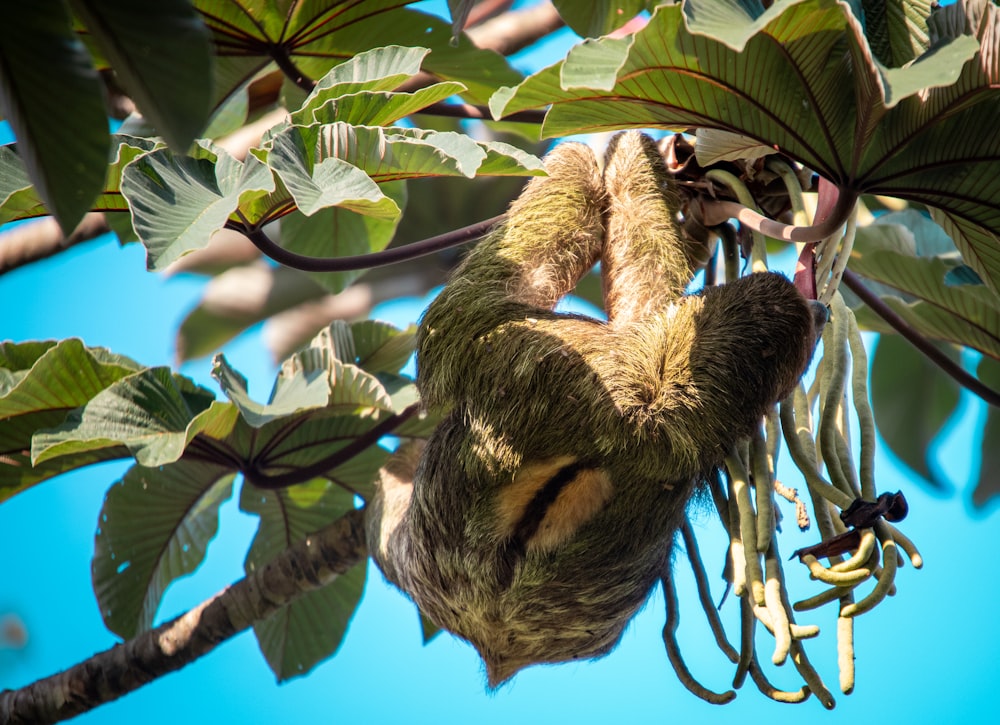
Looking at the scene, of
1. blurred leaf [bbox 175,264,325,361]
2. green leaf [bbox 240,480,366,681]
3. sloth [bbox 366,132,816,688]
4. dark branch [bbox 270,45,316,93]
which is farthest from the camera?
blurred leaf [bbox 175,264,325,361]

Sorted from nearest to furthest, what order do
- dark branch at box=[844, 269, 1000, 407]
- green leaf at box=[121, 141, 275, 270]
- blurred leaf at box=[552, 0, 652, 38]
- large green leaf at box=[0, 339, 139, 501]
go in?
green leaf at box=[121, 141, 275, 270] < large green leaf at box=[0, 339, 139, 501] < dark branch at box=[844, 269, 1000, 407] < blurred leaf at box=[552, 0, 652, 38]

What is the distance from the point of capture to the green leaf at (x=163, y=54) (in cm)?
98

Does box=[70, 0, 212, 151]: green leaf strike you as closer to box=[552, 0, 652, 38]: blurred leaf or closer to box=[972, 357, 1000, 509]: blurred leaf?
box=[552, 0, 652, 38]: blurred leaf

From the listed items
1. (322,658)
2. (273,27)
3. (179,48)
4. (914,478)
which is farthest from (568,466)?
(914,478)

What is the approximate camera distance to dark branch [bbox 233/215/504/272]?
1881 mm

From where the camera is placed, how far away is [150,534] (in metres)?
2.68

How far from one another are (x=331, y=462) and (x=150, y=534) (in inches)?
24.0

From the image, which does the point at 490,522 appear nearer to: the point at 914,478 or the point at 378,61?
the point at 378,61

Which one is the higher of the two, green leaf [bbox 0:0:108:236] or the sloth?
green leaf [bbox 0:0:108:236]

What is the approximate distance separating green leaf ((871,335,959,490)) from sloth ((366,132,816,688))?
2.12m

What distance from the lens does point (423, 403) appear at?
6.48 feet

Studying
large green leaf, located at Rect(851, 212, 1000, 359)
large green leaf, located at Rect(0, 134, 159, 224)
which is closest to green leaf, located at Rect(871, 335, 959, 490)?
large green leaf, located at Rect(851, 212, 1000, 359)

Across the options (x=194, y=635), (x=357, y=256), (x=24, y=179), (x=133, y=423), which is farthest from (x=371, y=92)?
(x=194, y=635)

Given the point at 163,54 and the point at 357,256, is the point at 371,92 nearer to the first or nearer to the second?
the point at 357,256
